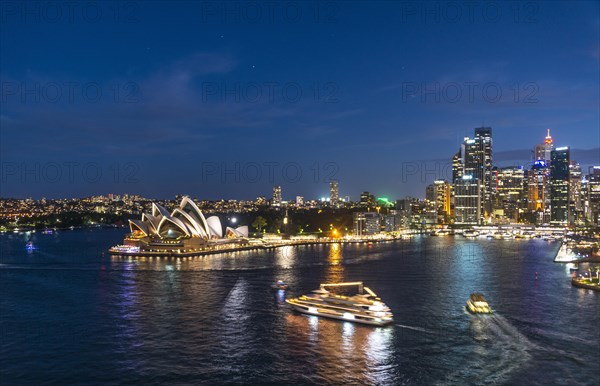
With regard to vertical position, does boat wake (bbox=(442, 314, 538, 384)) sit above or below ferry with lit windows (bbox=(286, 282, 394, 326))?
below

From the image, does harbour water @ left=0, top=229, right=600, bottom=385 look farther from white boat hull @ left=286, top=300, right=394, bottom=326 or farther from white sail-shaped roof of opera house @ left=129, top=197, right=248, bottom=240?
white sail-shaped roof of opera house @ left=129, top=197, right=248, bottom=240

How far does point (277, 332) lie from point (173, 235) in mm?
32868

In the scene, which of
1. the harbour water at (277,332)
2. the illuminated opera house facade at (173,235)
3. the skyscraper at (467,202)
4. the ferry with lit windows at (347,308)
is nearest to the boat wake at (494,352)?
the harbour water at (277,332)

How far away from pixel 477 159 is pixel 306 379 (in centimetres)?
14262

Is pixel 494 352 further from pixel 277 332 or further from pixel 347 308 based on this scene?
pixel 277 332

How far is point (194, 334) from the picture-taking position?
741 inches

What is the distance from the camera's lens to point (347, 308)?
21141mm

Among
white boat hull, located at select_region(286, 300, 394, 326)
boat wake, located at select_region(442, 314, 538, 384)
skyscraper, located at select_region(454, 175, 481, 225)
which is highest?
skyscraper, located at select_region(454, 175, 481, 225)

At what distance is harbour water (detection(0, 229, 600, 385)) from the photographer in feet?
49.5

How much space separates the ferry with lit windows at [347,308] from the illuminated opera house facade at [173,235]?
89.7 ft

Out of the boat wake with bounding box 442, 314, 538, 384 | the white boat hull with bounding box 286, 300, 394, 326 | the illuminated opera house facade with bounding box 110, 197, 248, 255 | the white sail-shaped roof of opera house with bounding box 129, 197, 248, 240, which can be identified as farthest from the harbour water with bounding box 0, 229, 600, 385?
the white sail-shaped roof of opera house with bounding box 129, 197, 248, 240

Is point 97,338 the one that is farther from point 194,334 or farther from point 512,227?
point 512,227

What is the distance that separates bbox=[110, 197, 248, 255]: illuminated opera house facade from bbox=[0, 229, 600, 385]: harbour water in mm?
14543

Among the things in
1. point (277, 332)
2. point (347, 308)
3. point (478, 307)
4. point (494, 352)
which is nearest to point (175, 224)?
point (347, 308)
